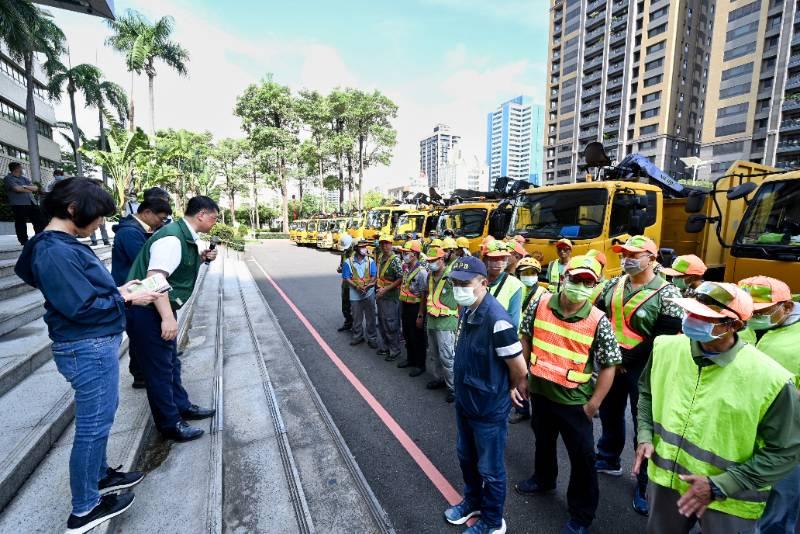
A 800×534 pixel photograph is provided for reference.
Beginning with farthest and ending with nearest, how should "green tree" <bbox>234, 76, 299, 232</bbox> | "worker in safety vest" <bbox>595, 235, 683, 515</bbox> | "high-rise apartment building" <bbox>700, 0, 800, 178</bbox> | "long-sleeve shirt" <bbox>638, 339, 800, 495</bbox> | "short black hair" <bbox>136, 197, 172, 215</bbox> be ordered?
"high-rise apartment building" <bbox>700, 0, 800, 178</bbox>
"green tree" <bbox>234, 76, 299, 232</bbox>
"short black hair" <bbox>136, 197, 172, 215</bbox>
"worker in safety vest" <bbox>595, 235, 683, 515</bbox>
"long-sleeve shirt" <bbox>638, 339, 800, 495</bbox>

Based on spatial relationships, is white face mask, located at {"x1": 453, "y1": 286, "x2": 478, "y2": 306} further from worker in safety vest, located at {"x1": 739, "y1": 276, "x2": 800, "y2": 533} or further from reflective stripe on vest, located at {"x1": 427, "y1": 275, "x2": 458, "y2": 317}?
reflective stripe on vest, located at {"x1": 427, "y1": 275, "x2": 458, "y2": 317}

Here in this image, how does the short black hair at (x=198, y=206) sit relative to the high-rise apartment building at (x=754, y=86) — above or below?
below

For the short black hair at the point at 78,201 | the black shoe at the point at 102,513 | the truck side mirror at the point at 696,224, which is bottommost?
the black shoe at the point at 102,513

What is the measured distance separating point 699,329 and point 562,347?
0.93m

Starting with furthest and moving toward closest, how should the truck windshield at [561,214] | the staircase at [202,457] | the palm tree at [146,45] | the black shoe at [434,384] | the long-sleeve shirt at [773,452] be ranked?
1. the palm tree at [146,45]
2. the truck windshield at [561,214]
3. the black shoe at [434,384]
4. the staircase at [202,457]
5. the long-sleeve shirt at [773,452]

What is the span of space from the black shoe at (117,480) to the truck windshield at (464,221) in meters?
8.64

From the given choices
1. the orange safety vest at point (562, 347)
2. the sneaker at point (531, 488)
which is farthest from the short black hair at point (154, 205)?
the sneaker at point (531, 488)

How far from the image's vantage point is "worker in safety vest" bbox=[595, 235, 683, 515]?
2907 mm

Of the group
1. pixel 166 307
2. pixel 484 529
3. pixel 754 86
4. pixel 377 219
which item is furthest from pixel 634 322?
pixel 754 86

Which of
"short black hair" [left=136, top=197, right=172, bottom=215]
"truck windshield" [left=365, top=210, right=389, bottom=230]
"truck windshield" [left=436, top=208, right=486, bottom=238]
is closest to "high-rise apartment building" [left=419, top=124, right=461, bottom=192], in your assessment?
"truck windshield" [left=365, top=210, right=389, bottom=230]

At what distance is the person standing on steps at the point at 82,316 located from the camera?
6.78 feet

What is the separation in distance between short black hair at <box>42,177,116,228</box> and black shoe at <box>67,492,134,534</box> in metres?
1.76

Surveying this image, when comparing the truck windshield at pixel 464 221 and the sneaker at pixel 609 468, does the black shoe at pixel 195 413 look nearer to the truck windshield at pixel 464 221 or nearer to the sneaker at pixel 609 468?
the sneaker at pixel 609 468

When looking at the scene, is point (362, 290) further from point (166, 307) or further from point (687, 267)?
point (687, 267)
